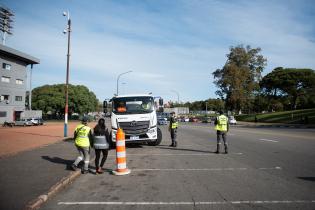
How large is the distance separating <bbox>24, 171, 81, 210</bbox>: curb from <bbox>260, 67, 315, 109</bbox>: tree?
8466 centimetres

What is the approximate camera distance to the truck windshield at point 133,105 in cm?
1520

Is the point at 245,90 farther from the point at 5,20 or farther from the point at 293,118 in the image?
the point at 5,20

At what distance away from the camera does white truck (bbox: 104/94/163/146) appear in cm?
1455

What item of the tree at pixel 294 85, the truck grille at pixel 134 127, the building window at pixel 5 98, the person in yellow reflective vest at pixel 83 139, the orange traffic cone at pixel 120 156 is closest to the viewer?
the orange traffic cone at pixel 120 156

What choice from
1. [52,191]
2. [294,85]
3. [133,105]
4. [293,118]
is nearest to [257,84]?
[293,118]

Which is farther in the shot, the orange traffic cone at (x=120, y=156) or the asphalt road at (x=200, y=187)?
the orange traffic cone at (x=120, y=156)

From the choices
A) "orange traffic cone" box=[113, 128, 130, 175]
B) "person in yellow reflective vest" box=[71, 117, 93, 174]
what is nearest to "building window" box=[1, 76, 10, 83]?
"person in yellow reflective vest" box=[71, 117, 93, 174]

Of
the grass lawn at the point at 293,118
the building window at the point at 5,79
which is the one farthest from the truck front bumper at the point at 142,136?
the building window at the point at 5,79

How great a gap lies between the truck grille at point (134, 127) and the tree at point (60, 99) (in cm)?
6966

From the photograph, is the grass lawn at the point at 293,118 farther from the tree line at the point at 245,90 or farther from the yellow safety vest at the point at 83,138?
the yellow safety vest at the point at 83,138

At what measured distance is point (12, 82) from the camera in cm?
5488

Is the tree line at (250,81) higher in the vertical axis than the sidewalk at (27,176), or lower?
higher

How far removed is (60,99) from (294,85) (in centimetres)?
6404

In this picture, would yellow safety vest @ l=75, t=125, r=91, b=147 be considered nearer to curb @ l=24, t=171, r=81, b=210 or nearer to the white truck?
curb @ l=24, t=171, r=81, b=210
